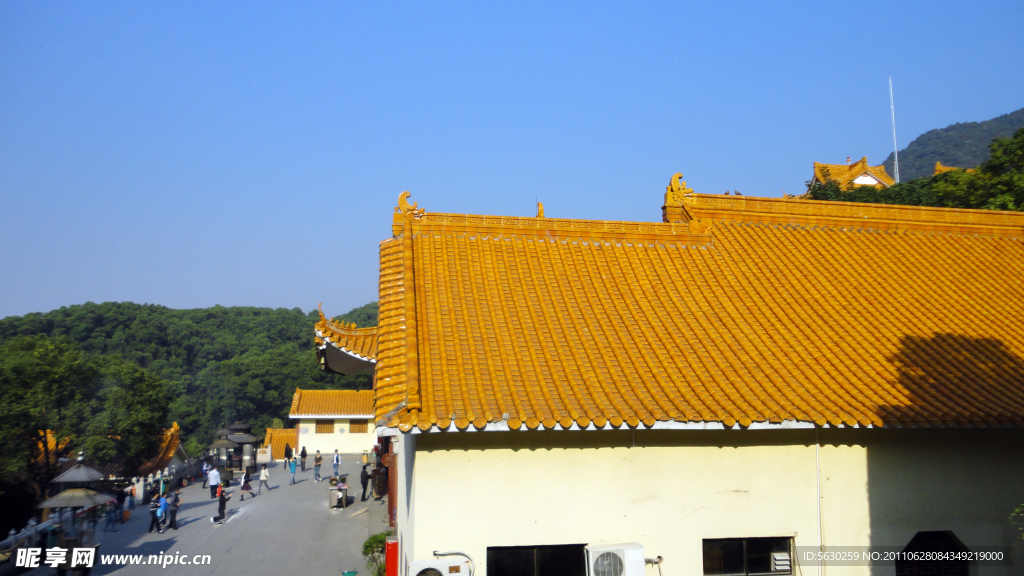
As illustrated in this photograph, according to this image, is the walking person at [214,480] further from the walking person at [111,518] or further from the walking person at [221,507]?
the walking person at [111,518]

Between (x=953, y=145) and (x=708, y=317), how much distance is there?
13762 cm

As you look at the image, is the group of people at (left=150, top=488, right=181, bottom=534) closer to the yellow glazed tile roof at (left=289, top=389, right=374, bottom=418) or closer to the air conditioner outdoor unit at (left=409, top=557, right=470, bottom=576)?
the air conditioner outdoor unit at (left=409, top=557, right=470, bottom=576)

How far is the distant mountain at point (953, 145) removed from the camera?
10884 cm

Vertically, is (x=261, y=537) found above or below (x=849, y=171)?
below

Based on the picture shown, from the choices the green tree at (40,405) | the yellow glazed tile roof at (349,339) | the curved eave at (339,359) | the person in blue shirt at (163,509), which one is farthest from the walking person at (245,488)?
the yellow glazed tile roof at (349,339)

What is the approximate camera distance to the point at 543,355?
7.43m

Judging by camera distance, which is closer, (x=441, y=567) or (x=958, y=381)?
(x=441, y=567)

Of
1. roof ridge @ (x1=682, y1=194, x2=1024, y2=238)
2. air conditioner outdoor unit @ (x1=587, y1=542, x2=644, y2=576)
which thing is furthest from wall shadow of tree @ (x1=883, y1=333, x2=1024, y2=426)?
roof ridge @ (x1=682, y1=194, x2=1024, y2=238)

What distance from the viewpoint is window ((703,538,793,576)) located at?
702 centimetres

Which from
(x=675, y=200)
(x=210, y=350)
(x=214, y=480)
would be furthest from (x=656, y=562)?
(x=210, y=350)

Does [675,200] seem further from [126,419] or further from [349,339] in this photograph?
[126,419]

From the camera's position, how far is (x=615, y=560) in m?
6.61

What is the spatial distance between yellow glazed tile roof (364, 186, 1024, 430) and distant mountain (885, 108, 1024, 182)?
107 m

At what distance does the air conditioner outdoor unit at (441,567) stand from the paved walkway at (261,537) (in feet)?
23.2
